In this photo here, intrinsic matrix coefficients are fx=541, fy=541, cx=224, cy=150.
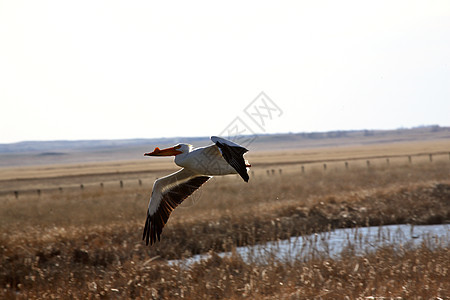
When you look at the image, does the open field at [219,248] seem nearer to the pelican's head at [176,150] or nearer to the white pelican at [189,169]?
the white pelican at [189,169]

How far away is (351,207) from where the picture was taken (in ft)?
59.2

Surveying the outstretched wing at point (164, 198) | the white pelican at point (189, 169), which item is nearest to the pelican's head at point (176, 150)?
the white pelican at point (189, 169)

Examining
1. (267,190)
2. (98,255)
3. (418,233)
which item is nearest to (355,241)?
(418,233)

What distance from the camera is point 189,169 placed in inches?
309

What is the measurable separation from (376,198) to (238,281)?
10033 mm

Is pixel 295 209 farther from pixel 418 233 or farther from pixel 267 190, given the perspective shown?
pixel 267 190

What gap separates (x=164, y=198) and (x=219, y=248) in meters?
6.12

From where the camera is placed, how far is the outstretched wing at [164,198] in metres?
8.84

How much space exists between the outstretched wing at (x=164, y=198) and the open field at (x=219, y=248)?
161cm

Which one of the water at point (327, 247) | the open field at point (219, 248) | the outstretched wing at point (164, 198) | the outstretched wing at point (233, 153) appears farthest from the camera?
the water at point (327, 247)

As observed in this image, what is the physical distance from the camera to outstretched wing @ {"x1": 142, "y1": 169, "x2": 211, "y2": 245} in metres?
8.84

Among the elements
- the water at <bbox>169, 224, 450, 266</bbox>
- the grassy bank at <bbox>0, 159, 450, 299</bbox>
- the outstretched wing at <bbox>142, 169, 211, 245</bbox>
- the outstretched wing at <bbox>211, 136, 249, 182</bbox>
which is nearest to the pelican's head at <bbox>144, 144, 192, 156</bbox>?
the outstretched wing at <bbox>142, 169, 211, 245</bbox>

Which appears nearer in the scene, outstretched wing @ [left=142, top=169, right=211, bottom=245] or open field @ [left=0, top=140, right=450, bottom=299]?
outstretched wing @ [left=142, top=169, right=211, bottom=245]

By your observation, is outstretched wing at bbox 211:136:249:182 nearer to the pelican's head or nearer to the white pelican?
the white pelican
